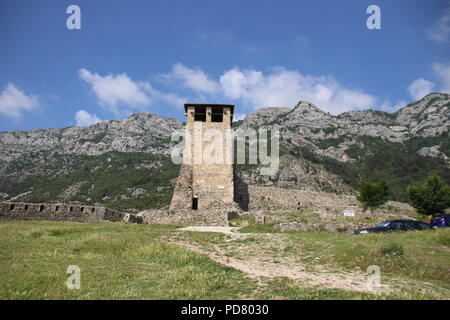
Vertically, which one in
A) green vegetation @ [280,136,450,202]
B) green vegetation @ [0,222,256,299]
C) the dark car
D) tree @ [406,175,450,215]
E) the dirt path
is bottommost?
the dirt path

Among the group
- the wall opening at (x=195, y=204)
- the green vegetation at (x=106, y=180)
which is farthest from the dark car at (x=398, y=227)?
the green vegetation at (x=106, y=180)

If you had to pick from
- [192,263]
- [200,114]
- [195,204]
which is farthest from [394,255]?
[200,114]

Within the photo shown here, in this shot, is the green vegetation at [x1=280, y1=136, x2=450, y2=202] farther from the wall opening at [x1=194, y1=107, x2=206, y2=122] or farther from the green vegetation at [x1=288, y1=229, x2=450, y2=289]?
the green vegetation at [x1=288, y1=229, x2=450, y2=289]

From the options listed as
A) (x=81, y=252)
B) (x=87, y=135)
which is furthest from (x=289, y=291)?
(x=87, y=135)

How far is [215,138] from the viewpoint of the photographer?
32062 millimetres

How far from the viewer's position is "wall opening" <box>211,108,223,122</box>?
3375 centimetres

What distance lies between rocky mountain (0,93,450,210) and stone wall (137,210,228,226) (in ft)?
115

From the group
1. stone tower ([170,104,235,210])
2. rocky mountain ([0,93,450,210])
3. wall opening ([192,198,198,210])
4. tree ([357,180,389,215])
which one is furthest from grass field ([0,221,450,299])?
rocky mountain ([0,93,450,210])

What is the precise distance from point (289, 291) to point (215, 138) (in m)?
25.3

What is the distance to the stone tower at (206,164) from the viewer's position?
29922mm

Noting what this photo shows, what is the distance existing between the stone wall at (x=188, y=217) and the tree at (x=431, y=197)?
2306cm

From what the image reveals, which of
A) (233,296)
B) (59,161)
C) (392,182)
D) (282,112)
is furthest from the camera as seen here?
(282,112)

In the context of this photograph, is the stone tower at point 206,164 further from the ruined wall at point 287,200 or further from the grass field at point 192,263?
the grass field at point 192,263
